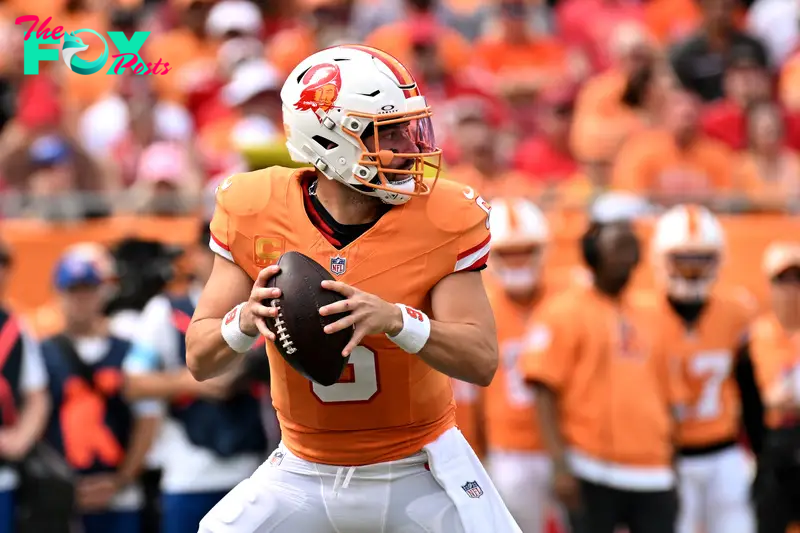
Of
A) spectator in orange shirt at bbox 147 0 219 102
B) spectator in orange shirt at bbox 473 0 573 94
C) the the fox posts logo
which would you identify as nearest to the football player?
the the fox posts logo

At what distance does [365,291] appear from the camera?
3986 millimetres

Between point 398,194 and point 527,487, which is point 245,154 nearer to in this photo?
point 527,487

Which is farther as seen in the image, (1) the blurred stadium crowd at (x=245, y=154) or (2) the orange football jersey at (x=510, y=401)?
(2) the orange football jersey at (x=510, y=401)

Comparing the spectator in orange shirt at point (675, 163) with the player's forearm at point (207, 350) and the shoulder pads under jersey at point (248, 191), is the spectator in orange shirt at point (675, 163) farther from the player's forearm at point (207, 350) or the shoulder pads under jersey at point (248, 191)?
the player's forearm at point (207, 350)

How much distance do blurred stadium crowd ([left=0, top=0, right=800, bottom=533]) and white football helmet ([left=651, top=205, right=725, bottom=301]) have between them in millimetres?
616

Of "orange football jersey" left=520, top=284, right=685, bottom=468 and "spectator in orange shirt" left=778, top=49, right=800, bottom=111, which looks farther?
"spectator in orange shirt" left=778, top=49, right=800, bottom=111

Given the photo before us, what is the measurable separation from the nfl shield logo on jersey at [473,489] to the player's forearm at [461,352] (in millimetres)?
301

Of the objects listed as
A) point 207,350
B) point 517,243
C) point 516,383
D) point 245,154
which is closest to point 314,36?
point 245,154

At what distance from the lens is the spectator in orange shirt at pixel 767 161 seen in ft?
29.6

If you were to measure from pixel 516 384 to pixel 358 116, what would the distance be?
11.9 feet

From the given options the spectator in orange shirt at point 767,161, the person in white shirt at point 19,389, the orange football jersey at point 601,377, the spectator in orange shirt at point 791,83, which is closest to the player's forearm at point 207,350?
the person in white shirt at point 19,389

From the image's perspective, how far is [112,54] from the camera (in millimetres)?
9617

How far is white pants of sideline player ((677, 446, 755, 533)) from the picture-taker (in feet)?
24.1

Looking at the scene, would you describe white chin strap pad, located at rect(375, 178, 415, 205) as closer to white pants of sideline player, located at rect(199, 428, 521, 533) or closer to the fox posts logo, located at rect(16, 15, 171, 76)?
white pants of sideline player, located at rect(199, 428, 521, 533)
